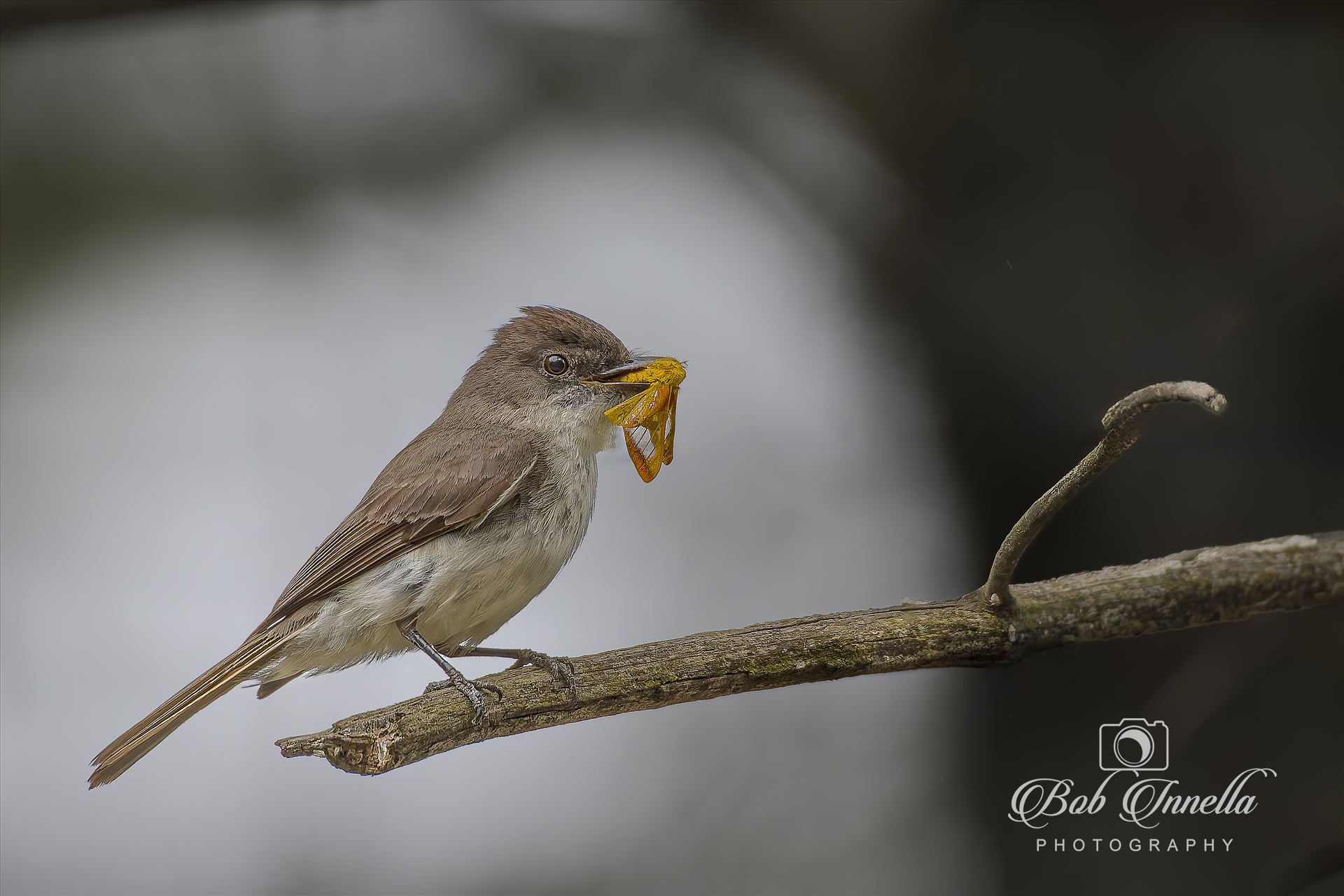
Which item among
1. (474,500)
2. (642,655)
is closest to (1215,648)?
(642,655)

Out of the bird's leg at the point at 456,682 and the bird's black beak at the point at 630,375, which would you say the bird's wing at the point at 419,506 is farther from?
the bird's black beak at the point at 630,375

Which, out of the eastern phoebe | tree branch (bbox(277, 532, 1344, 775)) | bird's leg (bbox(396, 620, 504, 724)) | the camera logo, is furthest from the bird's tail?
the camera logo

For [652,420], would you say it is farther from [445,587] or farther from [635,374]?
[445,587]

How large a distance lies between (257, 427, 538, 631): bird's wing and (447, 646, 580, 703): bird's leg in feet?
1.13

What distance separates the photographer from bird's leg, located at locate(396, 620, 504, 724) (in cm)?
200

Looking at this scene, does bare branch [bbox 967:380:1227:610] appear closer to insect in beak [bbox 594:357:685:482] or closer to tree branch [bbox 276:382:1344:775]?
tree branch [bbox 276:382:1344:775]

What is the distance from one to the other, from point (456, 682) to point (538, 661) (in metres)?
0.27

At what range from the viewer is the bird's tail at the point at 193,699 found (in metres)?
2.19

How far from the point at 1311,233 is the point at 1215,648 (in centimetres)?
79

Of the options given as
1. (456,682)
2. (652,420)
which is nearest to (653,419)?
(652,420)

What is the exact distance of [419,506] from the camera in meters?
2.43

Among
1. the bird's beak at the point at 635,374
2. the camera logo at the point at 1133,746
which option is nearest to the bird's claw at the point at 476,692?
the bird's beak at the point at 635,374

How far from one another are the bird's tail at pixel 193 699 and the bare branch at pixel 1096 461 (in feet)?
5.12

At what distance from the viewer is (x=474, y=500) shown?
7.84 feet
